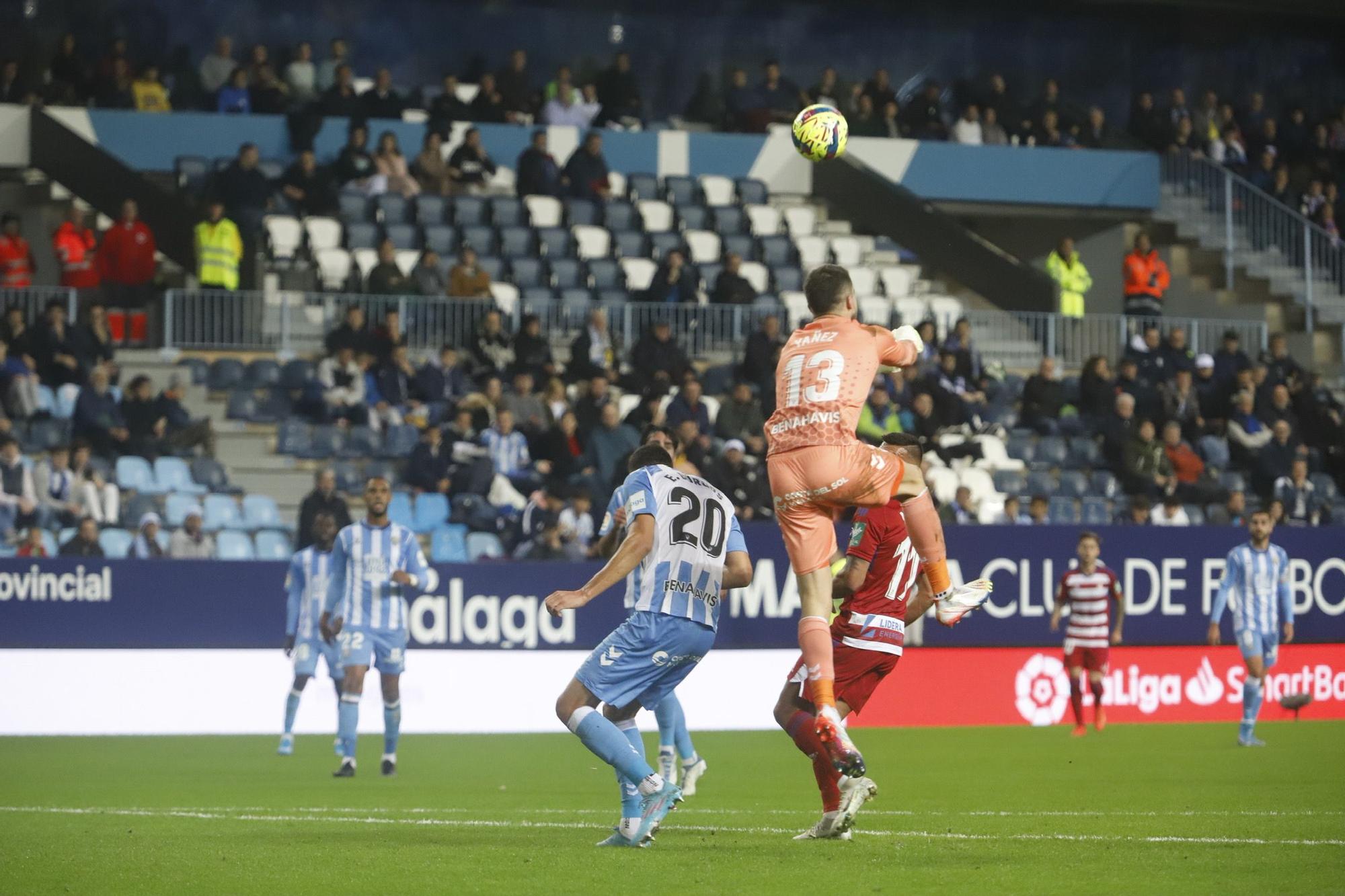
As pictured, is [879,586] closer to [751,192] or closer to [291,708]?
[291,708]

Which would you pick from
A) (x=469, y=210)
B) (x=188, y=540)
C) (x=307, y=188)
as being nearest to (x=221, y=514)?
(x=188, y=540)

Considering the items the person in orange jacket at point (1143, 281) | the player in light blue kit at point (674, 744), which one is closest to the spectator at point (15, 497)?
the player in light blue kit at point (674, 744)

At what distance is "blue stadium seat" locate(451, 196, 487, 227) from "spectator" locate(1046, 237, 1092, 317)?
319 inches

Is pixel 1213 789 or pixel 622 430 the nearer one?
pixel 1213 789

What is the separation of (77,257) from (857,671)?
16458 mm

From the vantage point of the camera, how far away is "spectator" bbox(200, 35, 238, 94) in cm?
2825

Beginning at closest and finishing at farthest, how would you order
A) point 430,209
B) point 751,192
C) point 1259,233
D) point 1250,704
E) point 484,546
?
point 1250,704 < point 484,546 < point 430,209 < point 751,192 < point 1259,233

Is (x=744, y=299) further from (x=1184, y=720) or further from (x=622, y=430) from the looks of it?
(x=1184, y=720)

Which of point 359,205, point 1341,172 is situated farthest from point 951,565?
point 1341,172

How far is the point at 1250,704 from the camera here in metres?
17.8

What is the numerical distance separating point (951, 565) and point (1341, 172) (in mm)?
15809

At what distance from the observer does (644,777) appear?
28.7 feet

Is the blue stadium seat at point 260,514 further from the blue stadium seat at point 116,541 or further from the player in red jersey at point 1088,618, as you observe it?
the player in red jersey at point 1088,618

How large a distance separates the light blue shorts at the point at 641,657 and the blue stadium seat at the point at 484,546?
35.5 ft
